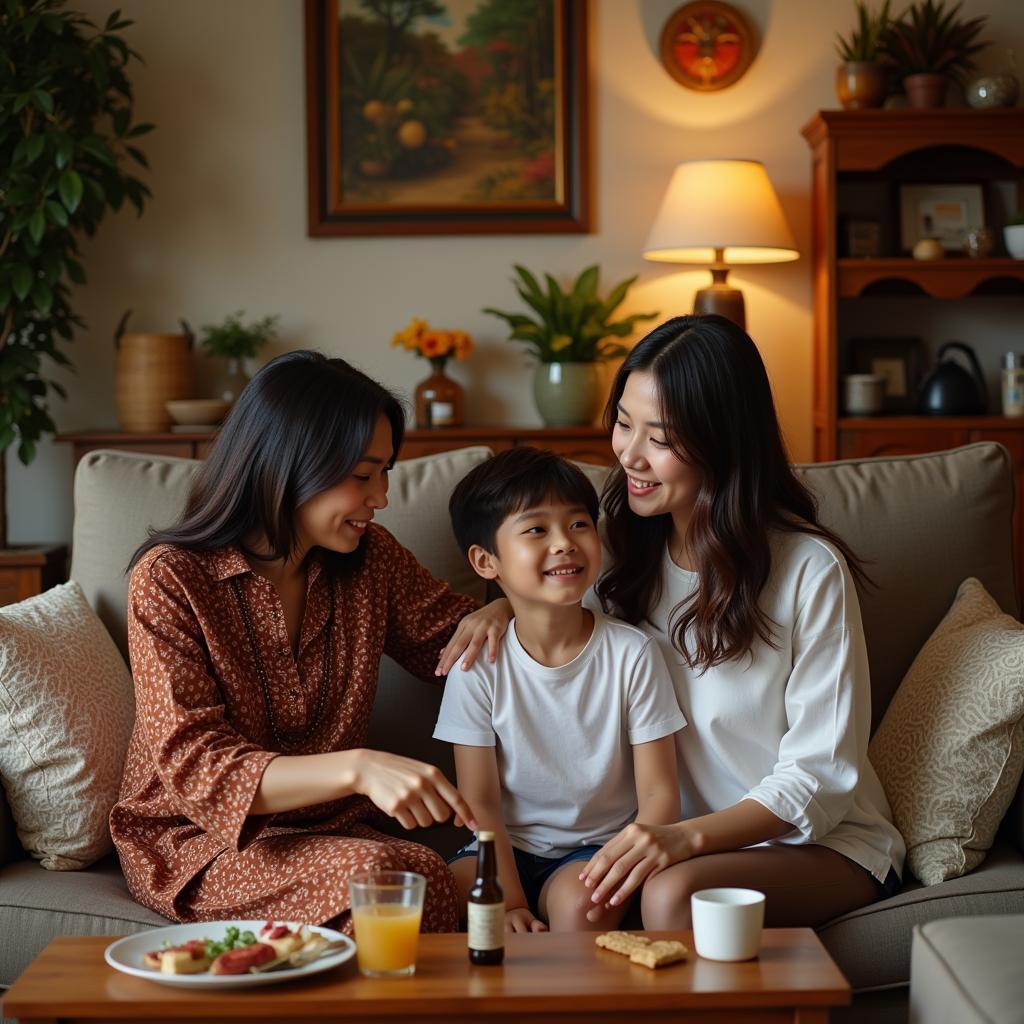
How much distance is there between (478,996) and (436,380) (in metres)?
2.99

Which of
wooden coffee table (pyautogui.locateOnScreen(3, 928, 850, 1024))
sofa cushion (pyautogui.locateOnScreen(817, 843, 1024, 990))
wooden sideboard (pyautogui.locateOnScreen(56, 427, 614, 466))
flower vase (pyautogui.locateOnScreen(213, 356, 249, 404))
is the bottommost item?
sofa cushion (pyautogui.locateOnScreen(817, 843, 1024, 990))

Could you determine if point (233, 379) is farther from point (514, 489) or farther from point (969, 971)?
point (969, 971)

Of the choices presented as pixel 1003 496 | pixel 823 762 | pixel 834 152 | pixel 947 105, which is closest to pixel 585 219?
pixel 834 152

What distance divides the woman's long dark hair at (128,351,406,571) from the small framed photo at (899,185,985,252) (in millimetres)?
2917

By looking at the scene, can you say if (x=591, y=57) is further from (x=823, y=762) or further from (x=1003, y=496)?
(x=823, y=762)

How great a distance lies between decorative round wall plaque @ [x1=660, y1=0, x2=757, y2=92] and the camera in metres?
4.29

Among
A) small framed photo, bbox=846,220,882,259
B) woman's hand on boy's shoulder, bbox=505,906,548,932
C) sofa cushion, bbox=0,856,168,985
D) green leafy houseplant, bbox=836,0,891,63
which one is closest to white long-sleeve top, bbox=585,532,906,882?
woman's hand on boy's shoulder, bbox=505,906,548,932

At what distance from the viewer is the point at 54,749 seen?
1945 mm

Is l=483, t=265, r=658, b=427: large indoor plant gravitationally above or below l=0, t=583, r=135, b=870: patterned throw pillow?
above

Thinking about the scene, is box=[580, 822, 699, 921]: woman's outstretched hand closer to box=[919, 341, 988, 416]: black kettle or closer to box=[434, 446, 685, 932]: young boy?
box=[434, 446, 685, 932]: young boy

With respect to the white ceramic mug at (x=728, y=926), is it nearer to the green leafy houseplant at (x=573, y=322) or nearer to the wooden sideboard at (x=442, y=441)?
the wooden sideboard at (x=442, y=441)

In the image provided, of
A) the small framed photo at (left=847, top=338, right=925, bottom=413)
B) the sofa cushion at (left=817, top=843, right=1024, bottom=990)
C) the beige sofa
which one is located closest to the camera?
the sofa cushion at (left=817, top=843, right=1024, bottom=990)

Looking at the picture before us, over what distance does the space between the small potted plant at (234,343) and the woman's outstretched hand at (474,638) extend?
2.23 meters

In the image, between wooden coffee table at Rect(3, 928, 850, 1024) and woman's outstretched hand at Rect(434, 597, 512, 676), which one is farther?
woman's outstretched hand at Rect(434, 597, 512, 676)
